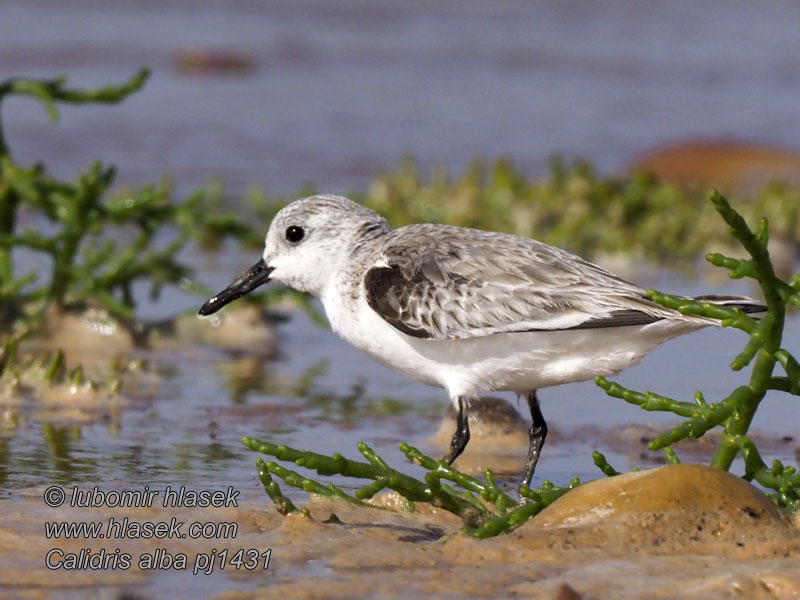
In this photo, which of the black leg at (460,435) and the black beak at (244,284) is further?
the black beak at (244,284)

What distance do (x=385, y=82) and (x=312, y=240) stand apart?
41.7ft

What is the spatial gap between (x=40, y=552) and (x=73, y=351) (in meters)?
3.71

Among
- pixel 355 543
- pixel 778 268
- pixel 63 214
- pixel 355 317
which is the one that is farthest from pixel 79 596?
pixel 778 268

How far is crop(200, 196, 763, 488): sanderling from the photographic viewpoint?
5.35 metres

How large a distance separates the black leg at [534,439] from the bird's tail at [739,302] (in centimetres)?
95

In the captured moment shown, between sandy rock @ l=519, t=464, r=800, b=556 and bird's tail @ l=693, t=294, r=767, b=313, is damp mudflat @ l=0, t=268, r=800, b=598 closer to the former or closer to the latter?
sandy rock @ l=519, t=464, r=800, b=556

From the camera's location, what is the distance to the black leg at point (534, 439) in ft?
18.4

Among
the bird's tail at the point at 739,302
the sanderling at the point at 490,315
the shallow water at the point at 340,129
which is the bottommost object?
the shallow water at the point at 340,129

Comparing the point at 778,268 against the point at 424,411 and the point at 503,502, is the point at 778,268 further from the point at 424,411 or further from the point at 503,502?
the point at 503,502

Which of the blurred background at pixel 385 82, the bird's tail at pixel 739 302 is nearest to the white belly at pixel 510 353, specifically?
the bird's tail at pixel 739 302

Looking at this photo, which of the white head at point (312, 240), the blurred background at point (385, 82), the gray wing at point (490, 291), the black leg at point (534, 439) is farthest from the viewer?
the blurred background at point (385, 82)

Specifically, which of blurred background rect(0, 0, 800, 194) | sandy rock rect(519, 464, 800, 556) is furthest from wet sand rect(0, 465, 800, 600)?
blurred background rect(0, 0, 800, 194)

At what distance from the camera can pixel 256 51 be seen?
20.2 metres

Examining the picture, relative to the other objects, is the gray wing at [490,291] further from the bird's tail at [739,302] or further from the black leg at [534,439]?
the black leg at [534,439]
